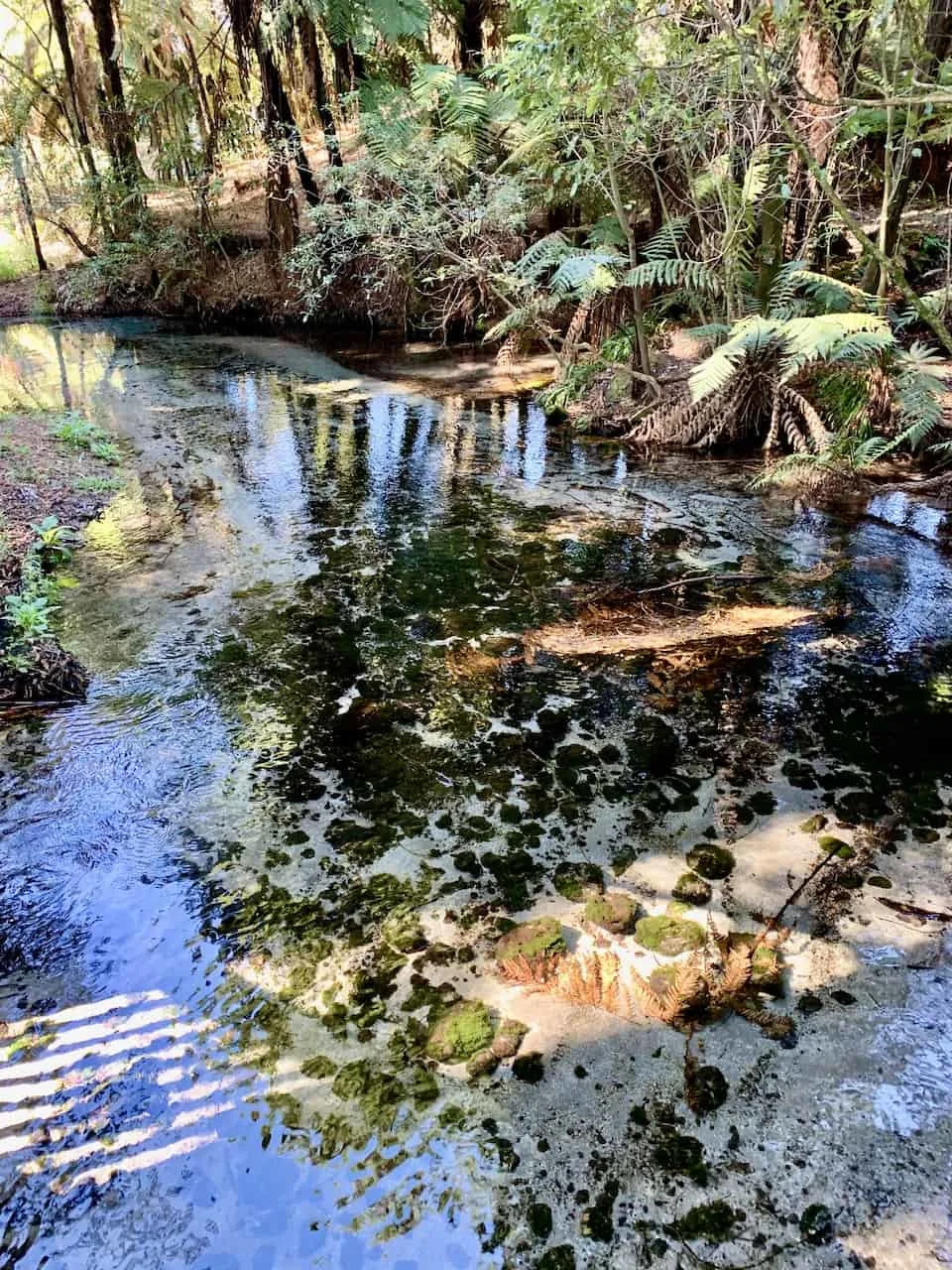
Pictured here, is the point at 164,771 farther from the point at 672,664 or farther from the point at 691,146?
the point at 691,146

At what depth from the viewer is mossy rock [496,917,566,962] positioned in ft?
7.38

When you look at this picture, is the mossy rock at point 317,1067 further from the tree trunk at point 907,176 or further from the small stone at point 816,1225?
the tree trunk at point 907,176

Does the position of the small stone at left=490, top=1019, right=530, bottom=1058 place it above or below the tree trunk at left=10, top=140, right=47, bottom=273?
below

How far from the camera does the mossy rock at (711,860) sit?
2.51 m

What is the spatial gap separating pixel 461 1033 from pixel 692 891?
855 millimetres

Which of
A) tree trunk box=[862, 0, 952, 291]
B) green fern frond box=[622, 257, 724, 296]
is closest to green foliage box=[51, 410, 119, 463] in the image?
green fern frond box=[622, 257, 724, 296]

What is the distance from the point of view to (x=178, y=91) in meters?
15.1

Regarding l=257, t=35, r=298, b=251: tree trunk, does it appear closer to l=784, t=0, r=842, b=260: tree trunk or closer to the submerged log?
l=784, t=0, r=842, b=260: tree trunk

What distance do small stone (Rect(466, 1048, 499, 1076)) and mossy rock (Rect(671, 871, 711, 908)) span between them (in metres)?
0.78

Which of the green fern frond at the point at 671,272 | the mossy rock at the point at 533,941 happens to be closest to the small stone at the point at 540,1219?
the mossy rock at the point at 533,941

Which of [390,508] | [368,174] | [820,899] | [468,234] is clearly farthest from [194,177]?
[820,899]

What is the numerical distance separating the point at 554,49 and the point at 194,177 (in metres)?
12.1

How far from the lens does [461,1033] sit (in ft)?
6.68

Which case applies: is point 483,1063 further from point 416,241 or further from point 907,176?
point 416,241
